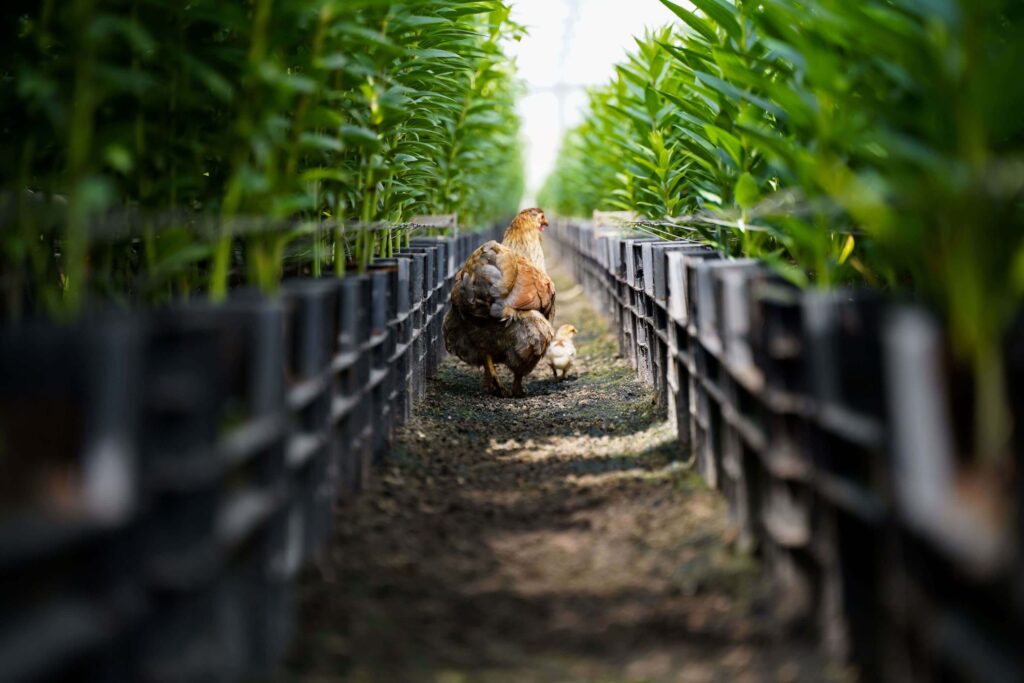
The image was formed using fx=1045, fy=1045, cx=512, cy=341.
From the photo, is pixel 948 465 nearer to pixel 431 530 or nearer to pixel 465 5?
pixel 431 530

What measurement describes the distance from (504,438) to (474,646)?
2.58 meters

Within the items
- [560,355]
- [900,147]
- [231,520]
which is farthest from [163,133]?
[560,355]

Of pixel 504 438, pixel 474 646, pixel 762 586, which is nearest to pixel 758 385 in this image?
pixel 762 586

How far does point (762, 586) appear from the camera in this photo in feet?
8.27

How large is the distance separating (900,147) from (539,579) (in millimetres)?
1468

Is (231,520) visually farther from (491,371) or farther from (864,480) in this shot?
(491,371)

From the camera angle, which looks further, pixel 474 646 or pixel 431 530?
pixel 431 530

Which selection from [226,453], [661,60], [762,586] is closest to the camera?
[226,453]

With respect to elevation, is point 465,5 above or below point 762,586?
above

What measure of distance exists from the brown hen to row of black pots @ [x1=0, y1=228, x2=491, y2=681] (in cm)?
358

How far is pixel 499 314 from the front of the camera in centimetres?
599

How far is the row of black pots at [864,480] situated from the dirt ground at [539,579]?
154 millimetres

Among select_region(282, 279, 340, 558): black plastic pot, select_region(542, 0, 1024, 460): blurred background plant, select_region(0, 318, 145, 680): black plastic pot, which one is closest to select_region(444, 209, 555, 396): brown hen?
select_region(542, 0, 1024, 460): blurred background plant

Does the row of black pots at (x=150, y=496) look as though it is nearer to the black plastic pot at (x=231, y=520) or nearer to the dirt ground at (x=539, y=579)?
the black plastic pot at (x=231, y=520)
